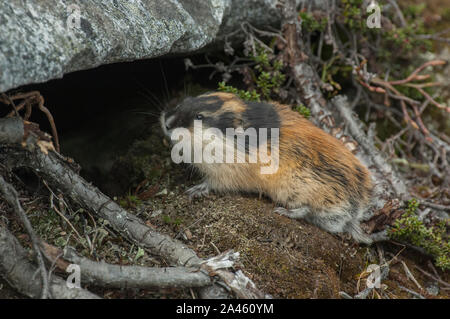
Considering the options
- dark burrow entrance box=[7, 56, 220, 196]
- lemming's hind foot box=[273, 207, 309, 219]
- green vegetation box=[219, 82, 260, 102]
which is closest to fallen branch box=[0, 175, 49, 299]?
dark burrow entrance box=[7, 56, 220, 196]

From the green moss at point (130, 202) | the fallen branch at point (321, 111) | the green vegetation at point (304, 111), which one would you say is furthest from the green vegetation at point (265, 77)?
the green moss at point (130, 202)

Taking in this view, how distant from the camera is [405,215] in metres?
4.82

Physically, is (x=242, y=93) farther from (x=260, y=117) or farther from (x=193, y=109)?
(x=193, y=109)

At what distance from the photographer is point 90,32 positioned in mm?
3645

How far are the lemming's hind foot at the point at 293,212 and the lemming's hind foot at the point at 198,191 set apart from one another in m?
0.79

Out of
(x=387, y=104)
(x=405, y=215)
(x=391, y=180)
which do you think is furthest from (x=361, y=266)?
(x=387, y=104)

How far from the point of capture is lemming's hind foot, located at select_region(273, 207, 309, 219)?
4746 mm

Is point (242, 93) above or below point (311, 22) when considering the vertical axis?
below

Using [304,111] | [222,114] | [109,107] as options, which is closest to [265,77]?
[304,111]

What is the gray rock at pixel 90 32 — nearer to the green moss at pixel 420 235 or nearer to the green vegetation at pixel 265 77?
the green vegetation at pixel 265 77

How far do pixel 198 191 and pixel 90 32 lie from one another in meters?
2.06

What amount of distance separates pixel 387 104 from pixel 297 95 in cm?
132

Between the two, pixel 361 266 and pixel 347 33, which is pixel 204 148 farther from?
pixel 347 33

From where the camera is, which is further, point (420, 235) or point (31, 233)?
point (420, 235)
